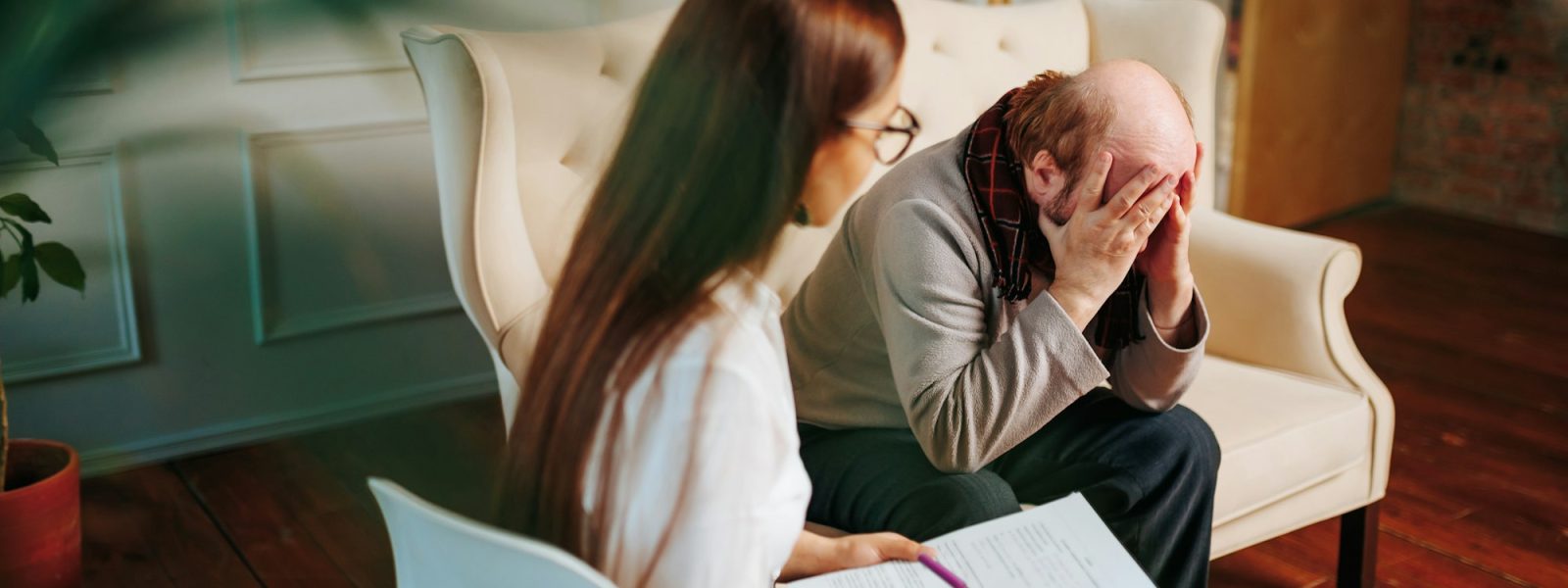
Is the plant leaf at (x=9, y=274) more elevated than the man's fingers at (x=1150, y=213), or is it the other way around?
the plant leaf at (x=9, y=274)

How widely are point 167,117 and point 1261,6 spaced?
3.76 metres

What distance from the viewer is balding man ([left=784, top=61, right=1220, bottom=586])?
1.18 m

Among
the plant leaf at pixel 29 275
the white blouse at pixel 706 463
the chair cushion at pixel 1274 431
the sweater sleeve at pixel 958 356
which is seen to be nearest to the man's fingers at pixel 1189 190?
the sweater sleeve at pixel 958 356

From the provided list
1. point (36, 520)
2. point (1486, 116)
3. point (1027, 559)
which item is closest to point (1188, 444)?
point (1027, 559)

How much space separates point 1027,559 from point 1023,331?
22 centimetres

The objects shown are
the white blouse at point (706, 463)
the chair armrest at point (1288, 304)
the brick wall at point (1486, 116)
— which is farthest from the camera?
the brick wall at point (1486, 116)

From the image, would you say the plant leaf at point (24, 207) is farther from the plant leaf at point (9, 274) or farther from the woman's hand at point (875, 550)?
the woman's hand at point (875, 550)

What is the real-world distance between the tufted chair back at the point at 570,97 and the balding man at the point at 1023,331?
0.14 meters

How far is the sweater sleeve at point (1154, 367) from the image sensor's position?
132 centimetres

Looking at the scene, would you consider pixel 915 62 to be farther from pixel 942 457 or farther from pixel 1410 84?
pixel 1410 84

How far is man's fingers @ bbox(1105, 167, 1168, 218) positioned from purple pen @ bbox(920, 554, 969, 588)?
37 cm

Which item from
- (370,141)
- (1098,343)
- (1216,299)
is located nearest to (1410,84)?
(1216,299)

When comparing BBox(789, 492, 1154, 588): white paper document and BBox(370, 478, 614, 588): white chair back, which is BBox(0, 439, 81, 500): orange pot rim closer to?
BBox(370, 478, 614, 588): white chair back

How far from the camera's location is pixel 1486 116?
3988mm
